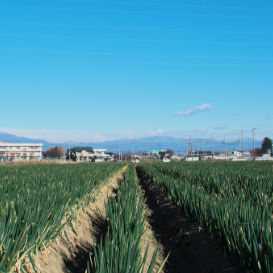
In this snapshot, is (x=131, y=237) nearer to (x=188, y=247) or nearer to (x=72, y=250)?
(x=72, y=250)

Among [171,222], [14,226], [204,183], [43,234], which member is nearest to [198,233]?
[171,222]

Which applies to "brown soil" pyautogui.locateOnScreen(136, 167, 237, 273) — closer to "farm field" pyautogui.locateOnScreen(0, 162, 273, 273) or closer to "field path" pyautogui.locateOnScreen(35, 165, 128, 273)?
"farm field" pyautogui.locateOnScreen(0, 162, 273, 273)

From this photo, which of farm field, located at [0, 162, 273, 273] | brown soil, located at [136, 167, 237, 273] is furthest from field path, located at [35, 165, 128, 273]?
brown soil, located at [136, 167, 237, 273]

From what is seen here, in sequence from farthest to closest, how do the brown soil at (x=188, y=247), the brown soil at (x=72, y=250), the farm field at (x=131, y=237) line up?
1. the brown soil at (x=188, y=247)
2. the brown soil at (x=72, y=250)
3. the farm field at (x=131, y=237)

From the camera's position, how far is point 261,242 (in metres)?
2.49

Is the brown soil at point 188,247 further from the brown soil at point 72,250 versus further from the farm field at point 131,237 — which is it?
the brown soil at point 72,250

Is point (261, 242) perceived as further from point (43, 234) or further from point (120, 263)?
point (43, 234)

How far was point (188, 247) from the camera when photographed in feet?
14.1

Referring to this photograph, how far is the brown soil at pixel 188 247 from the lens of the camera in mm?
3521

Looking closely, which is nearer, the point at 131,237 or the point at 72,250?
the point at 131,237

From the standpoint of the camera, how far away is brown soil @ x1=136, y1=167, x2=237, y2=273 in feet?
11.6

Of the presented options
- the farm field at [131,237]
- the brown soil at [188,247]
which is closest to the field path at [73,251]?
the farm field at [131,237]

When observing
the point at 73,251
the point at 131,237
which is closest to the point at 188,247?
the point at 73,251

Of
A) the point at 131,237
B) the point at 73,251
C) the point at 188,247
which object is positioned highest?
the point at 131,237
